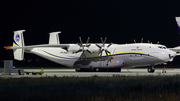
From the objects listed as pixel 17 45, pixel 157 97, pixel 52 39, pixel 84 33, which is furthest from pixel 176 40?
pixel 157 97

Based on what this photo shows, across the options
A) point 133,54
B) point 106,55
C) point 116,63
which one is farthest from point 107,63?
point 133,54

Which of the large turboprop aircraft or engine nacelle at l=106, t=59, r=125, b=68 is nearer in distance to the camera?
the large turboprop aircraft

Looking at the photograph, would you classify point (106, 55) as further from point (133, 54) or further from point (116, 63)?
point (133, 54)

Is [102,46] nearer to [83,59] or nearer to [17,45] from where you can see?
[83,59]

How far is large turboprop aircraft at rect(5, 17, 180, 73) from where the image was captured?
35844 mm

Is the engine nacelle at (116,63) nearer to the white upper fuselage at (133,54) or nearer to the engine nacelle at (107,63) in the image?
the engine nacelle at (107,63)

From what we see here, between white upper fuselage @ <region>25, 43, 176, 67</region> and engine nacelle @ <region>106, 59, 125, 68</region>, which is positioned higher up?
white upper fuselage @ <region>25, 43, 176, 67</region>

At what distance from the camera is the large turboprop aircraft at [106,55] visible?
35844 millimetres

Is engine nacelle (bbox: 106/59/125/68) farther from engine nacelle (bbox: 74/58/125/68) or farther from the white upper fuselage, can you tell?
the white upper fuselage

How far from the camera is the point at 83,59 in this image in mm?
40406

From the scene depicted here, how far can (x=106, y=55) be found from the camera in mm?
38844

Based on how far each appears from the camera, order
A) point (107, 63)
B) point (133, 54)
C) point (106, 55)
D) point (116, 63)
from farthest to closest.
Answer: point (106, 55) < point (107, 63) < point (116, 63) < point (133, 54)

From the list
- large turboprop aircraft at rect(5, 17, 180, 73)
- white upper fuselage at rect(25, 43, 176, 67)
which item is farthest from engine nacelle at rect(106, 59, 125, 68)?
white upper fuselage at rect(25, 43, 176, 67)

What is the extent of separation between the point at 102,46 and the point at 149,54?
6991mm
